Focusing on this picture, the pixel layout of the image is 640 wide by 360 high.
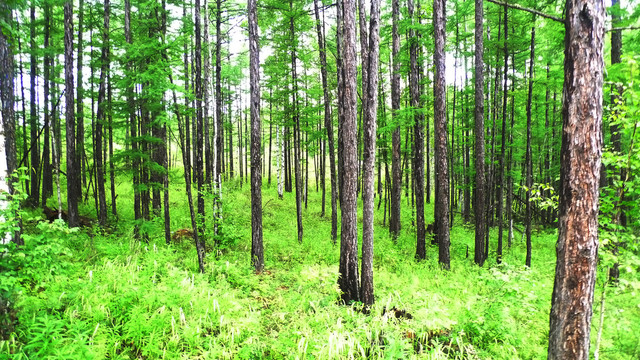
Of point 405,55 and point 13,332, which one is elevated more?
point 405,55

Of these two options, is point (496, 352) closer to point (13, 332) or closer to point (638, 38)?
point (13, 332)

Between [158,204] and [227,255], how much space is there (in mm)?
4742

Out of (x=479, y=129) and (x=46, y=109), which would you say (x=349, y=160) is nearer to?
(x=479, y=129)

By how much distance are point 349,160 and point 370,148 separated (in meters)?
0.66

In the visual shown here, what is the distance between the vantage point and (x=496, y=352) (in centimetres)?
568

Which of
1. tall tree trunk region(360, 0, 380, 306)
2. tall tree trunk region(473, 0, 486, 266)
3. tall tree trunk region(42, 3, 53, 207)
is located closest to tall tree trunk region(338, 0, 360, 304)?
tall tree trunk region(360, 0, 380, 306)

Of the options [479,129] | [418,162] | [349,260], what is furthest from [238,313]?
[479,129]

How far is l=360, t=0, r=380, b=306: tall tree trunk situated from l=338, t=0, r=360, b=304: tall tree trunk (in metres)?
0.29

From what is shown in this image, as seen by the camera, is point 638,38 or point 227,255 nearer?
point 638,38

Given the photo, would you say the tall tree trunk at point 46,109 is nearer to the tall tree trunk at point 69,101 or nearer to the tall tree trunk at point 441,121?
the tall tree trunk at point 69,101

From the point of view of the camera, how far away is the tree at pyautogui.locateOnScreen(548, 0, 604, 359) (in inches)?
133

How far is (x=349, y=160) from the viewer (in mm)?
7293

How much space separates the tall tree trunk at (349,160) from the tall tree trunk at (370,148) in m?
0.29

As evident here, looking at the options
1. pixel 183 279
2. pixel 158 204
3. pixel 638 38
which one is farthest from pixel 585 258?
pixel 158 204
